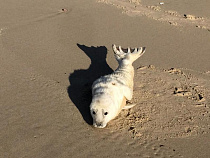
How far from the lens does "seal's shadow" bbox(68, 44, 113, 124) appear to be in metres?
5.47

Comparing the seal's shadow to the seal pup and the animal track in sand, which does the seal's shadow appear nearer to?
the seal pup

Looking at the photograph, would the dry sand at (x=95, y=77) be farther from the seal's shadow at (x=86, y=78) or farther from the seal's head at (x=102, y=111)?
the seal's head at (x=102, y=111)

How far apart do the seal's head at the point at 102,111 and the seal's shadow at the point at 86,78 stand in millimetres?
304

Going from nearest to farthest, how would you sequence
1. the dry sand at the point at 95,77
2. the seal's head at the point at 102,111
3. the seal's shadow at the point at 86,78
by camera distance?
the dry sand at the point at 95,77
the seal's head at the point at 102,111
the seal's shadow at the point at 86,78

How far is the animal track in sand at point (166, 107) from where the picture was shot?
506 cm

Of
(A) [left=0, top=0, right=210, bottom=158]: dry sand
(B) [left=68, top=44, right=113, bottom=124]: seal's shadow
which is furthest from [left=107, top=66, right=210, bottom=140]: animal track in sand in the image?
(B) [left=68, top=44, right=113, bottom=124]: seal's shadow

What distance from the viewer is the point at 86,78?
664cm

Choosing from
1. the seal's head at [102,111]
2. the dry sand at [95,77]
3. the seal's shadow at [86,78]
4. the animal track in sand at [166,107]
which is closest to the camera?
the dry sand at [95,77]

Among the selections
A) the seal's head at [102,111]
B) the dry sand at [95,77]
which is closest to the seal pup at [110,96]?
the seal's head at [102,111]

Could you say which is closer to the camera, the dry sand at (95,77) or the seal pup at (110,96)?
the dry sand at (95,77)

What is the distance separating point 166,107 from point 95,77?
2071mm

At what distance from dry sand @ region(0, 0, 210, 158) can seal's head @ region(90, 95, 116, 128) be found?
0.21 meters

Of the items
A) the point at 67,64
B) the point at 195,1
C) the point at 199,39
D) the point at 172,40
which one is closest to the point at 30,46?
the point at 67,64

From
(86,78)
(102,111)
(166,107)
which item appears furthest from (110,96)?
(86,78)
